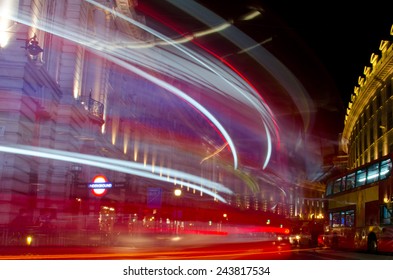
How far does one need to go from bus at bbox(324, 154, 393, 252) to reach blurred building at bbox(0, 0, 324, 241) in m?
7.27

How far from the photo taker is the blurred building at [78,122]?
1794 centimetres

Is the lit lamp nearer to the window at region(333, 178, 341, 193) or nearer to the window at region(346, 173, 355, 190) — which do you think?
the window at region(346, 173, 355, 190)

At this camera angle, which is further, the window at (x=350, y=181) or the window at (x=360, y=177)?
the window at (x=350, y=181)

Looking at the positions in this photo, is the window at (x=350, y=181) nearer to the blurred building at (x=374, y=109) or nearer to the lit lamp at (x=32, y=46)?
the lit lamp at (x=32, y=46)

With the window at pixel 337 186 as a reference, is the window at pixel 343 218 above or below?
below

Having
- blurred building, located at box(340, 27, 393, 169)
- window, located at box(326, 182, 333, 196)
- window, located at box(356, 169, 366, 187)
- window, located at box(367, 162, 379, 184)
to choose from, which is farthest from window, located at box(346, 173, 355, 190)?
blurred building, located at box(340, 27, 393, 169)

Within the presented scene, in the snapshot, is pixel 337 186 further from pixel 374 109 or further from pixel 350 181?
pixel 374 109

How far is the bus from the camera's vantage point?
15.8 meters

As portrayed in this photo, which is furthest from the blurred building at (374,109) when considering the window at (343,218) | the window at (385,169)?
the window at (385,169)

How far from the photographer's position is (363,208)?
697 inches

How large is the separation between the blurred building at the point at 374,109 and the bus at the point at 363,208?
19534mm

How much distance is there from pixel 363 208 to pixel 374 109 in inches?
1159

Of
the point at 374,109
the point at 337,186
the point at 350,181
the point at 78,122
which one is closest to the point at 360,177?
the point at 350,181

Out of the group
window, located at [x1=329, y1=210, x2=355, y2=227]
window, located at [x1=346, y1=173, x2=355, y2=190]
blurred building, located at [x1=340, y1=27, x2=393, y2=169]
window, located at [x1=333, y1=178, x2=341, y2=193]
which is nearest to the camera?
window, located at [x1=346, y1=173, x2=355, y2=190]
